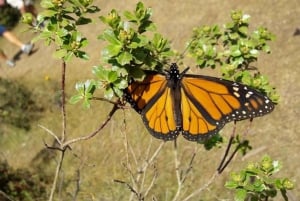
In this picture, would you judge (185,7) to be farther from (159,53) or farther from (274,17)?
(159,53)

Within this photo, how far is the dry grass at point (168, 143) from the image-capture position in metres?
4.88

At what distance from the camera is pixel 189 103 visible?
287 cm

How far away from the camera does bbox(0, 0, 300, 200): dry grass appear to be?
192 inches

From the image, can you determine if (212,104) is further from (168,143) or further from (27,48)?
(27,48)

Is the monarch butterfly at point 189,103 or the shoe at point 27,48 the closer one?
the monarch butterfly at point 189,103

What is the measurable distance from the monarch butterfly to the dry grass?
114 cm

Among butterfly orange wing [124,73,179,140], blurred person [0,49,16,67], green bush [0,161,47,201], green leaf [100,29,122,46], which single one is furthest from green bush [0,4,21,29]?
green leaf [100,29,122,46]

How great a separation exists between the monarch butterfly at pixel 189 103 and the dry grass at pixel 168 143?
114 centimetres

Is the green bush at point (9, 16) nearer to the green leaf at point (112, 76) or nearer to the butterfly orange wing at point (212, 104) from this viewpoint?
the butterfly orange wing at point (212, 104)

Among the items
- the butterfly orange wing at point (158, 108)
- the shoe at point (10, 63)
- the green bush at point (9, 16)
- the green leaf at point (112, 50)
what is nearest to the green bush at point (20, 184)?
the butterfly orange wing at point (158, 108)

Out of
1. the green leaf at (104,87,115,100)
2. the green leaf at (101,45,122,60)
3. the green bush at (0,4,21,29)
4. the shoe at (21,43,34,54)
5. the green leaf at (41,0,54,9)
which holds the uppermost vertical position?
the green bush at (0,4,21,29)

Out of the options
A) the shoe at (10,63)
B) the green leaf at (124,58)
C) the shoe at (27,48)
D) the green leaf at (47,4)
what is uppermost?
the shoe at (27,48)

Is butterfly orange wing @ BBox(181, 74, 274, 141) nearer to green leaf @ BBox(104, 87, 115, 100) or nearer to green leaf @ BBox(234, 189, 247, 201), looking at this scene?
green leaf @ BBox(234, 189, 247, 201)

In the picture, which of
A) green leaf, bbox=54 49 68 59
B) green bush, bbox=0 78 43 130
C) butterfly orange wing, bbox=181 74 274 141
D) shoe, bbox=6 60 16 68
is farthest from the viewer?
shoe, bbox=6 60 16 68
